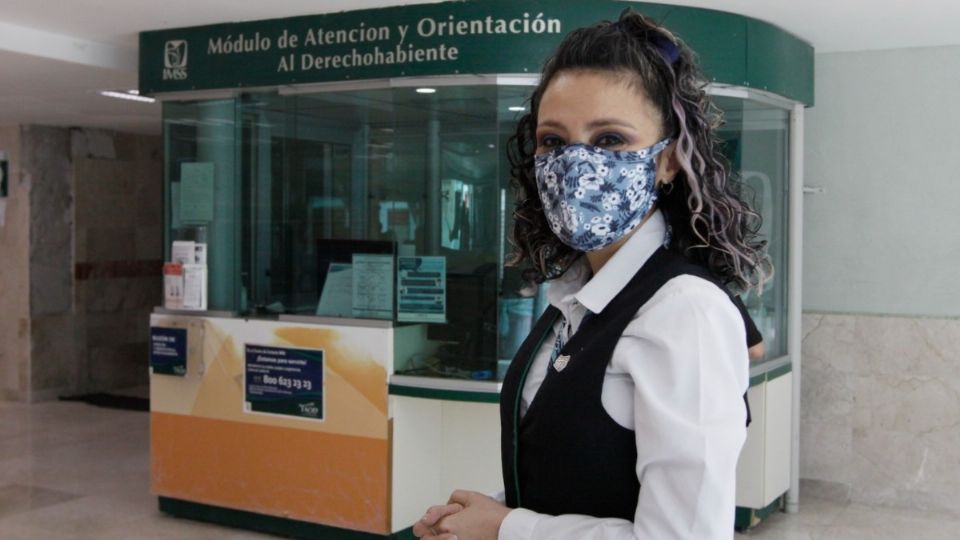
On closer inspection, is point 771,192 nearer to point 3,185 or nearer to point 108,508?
point 108,508

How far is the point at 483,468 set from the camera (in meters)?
5.50

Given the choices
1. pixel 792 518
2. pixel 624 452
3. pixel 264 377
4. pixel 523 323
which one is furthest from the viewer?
pixel 792 518

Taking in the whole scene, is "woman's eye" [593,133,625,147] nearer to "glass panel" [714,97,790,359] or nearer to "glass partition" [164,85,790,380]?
"glass partition" [164,85,790,380]

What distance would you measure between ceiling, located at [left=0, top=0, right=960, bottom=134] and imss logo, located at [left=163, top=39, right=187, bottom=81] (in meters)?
0.10

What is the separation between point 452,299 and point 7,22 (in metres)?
2.79

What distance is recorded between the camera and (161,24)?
19.1ft

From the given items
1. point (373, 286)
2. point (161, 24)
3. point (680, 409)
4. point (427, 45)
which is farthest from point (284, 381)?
→ point (680, 409)

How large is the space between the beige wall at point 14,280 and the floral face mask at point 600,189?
9179mm

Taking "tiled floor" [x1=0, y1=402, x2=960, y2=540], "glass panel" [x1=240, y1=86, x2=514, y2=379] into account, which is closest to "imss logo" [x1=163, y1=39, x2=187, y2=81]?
"glass panel" [x1=240, y1=86, x2=514, y2=379]

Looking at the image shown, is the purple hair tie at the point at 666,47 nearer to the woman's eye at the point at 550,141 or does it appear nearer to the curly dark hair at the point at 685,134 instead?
the curly dark hair at the point at 685,134

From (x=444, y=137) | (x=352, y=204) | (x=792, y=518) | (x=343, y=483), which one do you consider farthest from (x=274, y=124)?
(x=792, y=518)

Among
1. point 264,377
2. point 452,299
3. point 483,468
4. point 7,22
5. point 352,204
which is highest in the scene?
Answer: point 7,22

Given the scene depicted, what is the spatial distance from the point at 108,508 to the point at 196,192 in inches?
76.1

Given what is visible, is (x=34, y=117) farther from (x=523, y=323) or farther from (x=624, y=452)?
(x=624, y=452)
